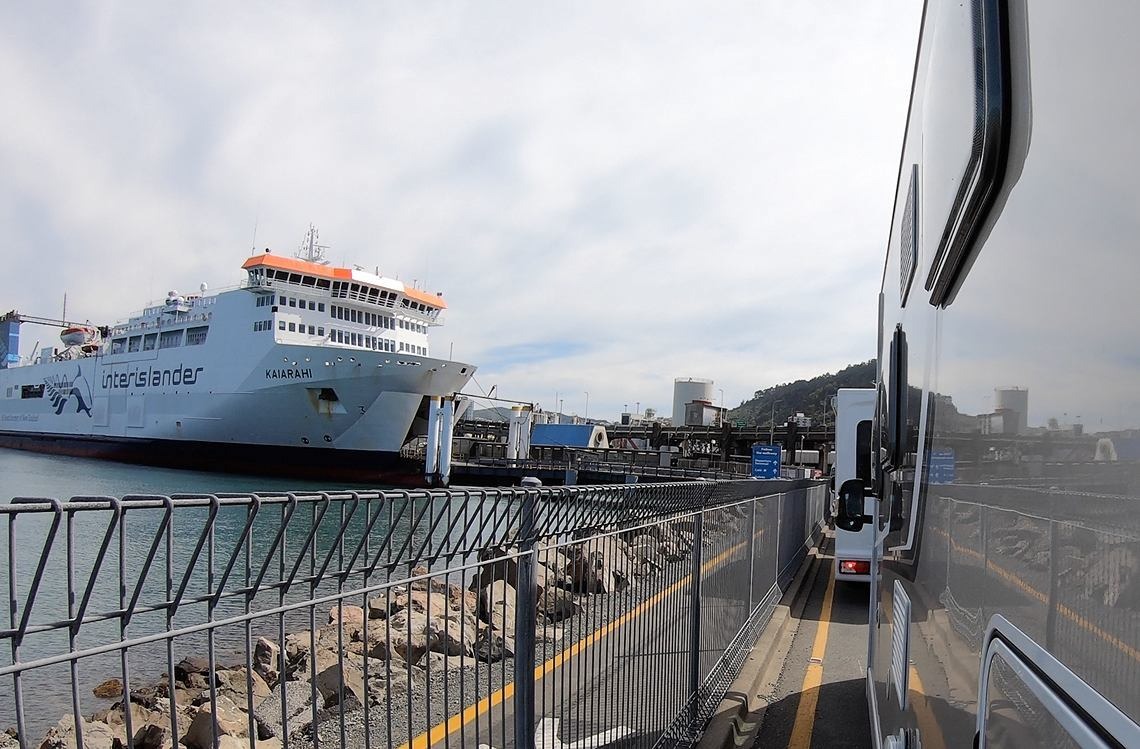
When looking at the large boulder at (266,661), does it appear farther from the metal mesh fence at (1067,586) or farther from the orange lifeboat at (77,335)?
the orange lifeboat at (77,335)

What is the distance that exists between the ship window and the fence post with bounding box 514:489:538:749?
7279cm

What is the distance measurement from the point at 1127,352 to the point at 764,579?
8236 millimetres

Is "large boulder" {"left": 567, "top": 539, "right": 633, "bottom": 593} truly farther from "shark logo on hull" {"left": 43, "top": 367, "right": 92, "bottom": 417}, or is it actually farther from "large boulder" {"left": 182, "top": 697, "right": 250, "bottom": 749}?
"shark logo on hull" {"left": 43, "top": 367, "right": 92, "bottom": 417}

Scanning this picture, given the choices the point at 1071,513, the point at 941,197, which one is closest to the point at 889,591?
the point at 941,197

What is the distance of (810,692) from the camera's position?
6.88 m

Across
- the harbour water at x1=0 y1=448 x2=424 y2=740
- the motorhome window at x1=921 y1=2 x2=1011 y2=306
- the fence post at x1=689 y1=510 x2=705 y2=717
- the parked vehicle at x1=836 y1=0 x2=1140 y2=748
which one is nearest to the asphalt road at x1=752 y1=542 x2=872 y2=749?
the fence post at x1=689 y1=510 x2=705 y2=717

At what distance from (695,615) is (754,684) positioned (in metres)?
2.07

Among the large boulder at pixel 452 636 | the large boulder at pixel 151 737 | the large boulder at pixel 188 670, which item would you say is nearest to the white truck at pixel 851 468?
the large boulder at pixel 452 636

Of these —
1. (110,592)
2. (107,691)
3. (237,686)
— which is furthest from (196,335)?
(237,686)

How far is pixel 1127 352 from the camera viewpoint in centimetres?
99

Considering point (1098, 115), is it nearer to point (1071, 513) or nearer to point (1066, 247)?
point (1066, 247)

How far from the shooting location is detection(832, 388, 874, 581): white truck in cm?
1069

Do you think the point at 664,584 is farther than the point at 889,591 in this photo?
Yes

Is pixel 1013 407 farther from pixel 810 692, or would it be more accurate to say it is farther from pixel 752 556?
pixel 752 556
